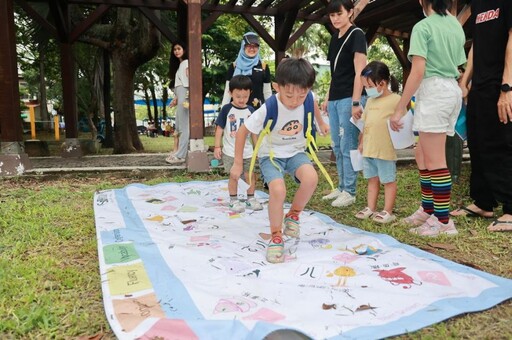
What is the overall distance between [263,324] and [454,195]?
346cm

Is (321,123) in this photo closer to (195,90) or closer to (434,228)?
(434,228)

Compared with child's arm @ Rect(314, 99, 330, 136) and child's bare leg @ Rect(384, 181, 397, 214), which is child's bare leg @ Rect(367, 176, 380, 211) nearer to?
child's bare leg @ Rect(384, 181, 397, 214)

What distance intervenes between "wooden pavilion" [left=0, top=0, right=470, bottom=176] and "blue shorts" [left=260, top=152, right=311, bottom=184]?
9.73ft

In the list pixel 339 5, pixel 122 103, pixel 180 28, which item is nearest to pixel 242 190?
pixel 339 5

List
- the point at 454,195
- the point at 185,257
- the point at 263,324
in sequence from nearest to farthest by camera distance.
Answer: the point at 263,324 → the point at 185,257 → the point at 454,195

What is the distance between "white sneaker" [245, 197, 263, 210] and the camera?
3.99 metres

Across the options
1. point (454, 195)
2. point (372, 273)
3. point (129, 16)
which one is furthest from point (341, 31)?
point (129, 16)

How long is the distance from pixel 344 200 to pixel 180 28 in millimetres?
5658

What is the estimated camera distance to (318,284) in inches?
87.5

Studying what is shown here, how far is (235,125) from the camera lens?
4.42 metres

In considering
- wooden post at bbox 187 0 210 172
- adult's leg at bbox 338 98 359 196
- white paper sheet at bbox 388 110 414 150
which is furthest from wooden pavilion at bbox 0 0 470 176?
white paper sheet at bbox 388 110 414 150

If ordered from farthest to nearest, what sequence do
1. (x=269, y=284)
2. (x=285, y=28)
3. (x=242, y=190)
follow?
(x=285, y=28) → (x=242, y=190) → (x=269, y=284)

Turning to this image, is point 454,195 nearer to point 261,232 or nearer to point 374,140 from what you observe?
point 374,140

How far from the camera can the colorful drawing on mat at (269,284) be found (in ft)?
5.82
